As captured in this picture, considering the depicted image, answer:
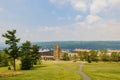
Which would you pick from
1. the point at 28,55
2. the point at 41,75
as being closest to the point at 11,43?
the point at 28,55

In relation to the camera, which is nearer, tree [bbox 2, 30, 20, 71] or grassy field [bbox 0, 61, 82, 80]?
grassy field [bbox 0, 61, 82, 80]

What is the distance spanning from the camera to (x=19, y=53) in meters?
95.6

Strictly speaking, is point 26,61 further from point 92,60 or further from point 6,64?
point 92,60

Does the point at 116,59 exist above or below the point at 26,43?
below

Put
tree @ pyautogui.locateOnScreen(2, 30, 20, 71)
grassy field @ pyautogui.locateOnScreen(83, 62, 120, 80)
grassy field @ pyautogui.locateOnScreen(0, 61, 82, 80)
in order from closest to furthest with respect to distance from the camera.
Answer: grassy field @ pyautogui.locateOnScreen(0, 61, 82, 80) < grassy field @ pyautogui.locateOnScreen(83, 62, 120, 80) < tree @ pyautogui.locateOnScreen(2, 30, 20, 71)

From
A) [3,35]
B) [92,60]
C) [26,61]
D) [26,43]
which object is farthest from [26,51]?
[92,60]

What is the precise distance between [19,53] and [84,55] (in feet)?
297

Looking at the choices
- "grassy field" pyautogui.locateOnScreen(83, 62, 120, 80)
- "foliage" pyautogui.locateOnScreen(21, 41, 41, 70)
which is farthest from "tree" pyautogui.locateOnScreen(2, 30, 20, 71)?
"grassy field" pyautogui.locateOnScreen(83, 62, 120, 80)

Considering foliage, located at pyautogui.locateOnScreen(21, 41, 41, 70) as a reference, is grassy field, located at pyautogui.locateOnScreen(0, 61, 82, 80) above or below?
below

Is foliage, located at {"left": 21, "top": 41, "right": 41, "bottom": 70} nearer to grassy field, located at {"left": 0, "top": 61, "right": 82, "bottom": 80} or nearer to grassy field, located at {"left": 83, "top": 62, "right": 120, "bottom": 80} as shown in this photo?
grassy field, located at {"left": 0, "top": 61, "right": 82, "bottom": 80}

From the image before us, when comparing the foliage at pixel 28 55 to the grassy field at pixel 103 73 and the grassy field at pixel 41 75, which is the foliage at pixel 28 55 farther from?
the grassy field at pixel 103 73

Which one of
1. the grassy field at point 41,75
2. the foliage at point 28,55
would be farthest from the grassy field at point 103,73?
the foliage at point 28,55

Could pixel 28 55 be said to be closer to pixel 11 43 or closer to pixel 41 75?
pixel 11 43

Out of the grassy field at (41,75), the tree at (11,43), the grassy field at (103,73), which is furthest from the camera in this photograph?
the tree at (11,43)
